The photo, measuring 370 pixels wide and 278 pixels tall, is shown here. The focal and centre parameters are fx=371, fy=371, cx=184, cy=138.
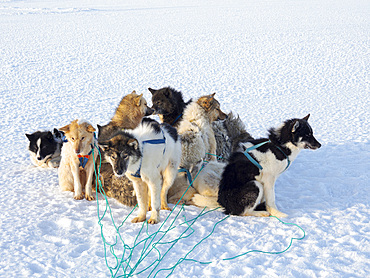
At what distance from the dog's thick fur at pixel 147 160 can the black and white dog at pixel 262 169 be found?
0.65 meters

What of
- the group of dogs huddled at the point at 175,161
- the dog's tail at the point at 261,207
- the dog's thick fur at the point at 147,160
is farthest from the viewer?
the dog's tail at the point at 261,207

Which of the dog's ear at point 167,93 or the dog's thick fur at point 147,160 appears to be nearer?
the dog's thick fur at point 147,160

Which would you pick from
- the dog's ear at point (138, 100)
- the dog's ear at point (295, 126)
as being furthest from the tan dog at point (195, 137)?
the dog's ear at point (295, 126)

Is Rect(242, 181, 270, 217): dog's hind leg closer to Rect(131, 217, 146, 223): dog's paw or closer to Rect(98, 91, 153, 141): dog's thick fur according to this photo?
Rect(131, 217, 146, 223): dog's paw

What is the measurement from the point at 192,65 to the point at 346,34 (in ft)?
24.5

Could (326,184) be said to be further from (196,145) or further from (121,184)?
(121,184)

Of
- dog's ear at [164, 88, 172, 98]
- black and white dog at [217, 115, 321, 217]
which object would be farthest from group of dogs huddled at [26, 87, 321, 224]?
dog's ear at [164, 88, 172, 98]

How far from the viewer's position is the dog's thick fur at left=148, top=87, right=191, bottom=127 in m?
5.39

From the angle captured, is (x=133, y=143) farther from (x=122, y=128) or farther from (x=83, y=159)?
(x=83, y=159)

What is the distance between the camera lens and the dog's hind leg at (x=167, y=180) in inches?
162

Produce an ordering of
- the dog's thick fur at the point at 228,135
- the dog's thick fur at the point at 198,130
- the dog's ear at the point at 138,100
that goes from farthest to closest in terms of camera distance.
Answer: the dog's thick fur at the point at 228,135 < the dog's thick fur at the point at 198,130 < the dog's ear at the point at 138,100

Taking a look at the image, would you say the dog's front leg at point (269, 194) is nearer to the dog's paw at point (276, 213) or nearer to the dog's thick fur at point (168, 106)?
the dog's paw at point (276, 213)

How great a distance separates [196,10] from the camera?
25.0 meters

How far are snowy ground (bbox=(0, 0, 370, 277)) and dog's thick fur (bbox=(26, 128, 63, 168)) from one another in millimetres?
174
